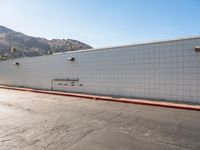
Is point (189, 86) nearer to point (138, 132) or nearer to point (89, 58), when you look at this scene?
point (138, 132)

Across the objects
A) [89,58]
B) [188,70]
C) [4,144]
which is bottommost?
[4,144]

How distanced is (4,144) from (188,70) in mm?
9008

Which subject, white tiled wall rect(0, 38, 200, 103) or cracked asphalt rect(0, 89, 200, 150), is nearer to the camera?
cracked asphalt rect(0, 89, 200, 150)

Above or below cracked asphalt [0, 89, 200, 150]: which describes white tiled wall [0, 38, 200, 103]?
above

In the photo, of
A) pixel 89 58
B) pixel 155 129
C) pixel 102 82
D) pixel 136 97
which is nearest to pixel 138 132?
pixel 155 129

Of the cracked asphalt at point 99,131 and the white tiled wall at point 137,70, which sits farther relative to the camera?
the white tiled wall at point 137,70

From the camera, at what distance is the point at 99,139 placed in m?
5.00

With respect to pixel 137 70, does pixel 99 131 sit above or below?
below

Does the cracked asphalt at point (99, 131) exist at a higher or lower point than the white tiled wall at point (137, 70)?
lower

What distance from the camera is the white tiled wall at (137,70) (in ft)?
33.5

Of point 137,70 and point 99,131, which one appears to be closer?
point 99,131

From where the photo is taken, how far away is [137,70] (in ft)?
39.9

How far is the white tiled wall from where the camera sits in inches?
402

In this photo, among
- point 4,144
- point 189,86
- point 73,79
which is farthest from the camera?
point 73,79
